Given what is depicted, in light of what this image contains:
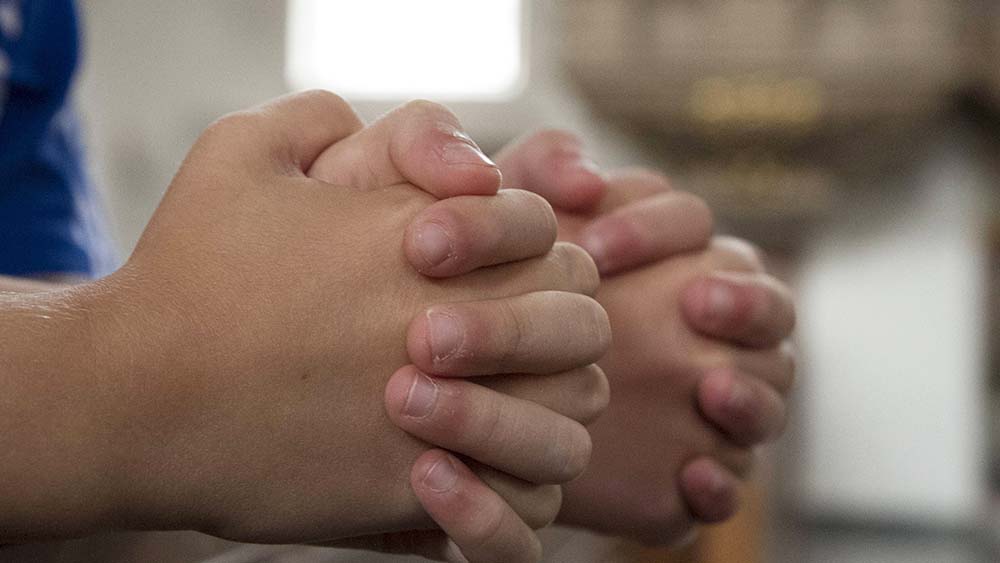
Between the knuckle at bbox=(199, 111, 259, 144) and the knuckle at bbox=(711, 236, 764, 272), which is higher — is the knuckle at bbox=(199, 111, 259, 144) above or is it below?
above

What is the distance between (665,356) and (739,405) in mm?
57

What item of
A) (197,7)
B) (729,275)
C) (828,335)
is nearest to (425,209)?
(729,275)

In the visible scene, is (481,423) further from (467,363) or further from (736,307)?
(736,307)

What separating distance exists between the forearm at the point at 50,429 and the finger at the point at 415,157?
0.50 ft

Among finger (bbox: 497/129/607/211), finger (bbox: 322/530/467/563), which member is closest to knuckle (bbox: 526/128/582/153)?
finger (bbox: 497/129/607/211)

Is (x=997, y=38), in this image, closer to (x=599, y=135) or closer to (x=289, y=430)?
(x=599, y=135)

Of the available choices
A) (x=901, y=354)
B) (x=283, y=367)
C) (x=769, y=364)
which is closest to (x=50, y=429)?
(x=283, y=367)

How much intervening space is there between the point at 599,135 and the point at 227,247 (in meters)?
4.30

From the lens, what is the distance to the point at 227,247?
1.30 feet

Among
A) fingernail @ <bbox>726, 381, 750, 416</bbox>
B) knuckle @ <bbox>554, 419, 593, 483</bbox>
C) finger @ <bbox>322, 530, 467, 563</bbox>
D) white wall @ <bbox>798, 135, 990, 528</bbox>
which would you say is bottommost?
white wall @ <bbox>798, 135, 990, 528</bbox>

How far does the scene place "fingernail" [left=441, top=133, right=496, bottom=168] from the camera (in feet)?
1.46

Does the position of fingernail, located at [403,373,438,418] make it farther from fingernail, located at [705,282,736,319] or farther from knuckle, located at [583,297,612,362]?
fingernail, located at [705,282,736,319]

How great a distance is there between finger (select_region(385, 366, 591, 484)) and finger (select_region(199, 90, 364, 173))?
11 centimetres

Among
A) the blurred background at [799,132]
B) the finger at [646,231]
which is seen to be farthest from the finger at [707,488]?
the blurred background at [799,132]
